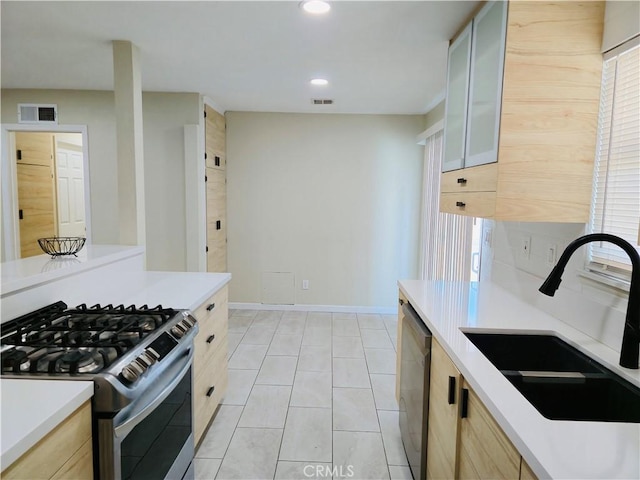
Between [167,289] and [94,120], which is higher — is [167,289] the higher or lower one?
the lower one

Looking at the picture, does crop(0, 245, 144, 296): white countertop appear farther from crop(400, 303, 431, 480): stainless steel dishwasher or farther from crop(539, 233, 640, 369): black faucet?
crop(539, 233, 640, 369): black faucet

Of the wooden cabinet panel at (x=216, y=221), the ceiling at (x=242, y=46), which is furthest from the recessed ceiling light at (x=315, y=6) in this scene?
the wooden cabinet panel at (x=216, y=221)

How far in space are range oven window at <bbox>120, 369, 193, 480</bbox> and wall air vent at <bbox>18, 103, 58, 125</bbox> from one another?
11.3 ft

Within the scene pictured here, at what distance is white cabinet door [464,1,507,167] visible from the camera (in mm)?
1662

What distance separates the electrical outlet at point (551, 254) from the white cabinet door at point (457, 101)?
24.1 inches

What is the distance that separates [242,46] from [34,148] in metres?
3.63

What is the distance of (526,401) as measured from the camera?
105cm

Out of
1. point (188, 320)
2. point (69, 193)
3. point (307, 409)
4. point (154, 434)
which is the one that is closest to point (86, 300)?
point (188, 320)

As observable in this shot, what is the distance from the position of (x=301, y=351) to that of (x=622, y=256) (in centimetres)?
276

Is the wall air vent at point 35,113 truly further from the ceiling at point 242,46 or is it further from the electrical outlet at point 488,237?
the electrical outlet at point 488,237

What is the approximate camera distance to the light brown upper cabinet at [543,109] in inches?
62.0

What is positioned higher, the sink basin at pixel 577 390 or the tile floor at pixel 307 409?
the sink basin at pixel 577 390

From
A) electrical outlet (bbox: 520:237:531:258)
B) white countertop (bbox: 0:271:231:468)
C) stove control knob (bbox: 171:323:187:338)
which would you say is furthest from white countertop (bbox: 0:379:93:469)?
electrical outlet (bbox: 520:237:531:258)

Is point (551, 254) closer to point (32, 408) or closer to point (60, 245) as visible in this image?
point (32, 408)
